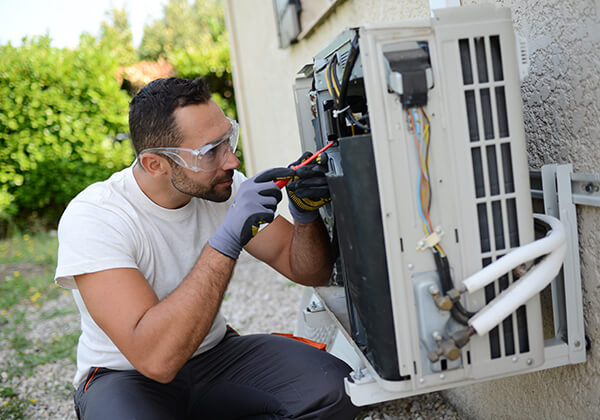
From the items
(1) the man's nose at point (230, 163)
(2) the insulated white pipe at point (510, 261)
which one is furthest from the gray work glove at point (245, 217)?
(2) the insulated white pipe at point (510, 261)

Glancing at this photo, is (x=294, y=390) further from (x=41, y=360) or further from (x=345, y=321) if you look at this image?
(x=41, y=360)

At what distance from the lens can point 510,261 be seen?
106 cm

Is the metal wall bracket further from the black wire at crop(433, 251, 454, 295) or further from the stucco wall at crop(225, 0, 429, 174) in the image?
the stucco wall at crop(225, 0, 429, 174)

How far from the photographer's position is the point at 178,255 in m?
1.90

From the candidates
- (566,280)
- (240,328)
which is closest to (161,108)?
(566,280)

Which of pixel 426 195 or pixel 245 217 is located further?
pixel 245 217

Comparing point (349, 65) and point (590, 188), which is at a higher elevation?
point (349, 65)

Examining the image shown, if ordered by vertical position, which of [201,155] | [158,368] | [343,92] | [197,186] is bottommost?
[158,368]

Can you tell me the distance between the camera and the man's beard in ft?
5.74

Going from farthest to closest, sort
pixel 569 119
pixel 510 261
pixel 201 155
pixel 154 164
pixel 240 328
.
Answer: pixel 240 328, pixel 154 164, pixel 201 155, pixel 569 119, pixel 510 261

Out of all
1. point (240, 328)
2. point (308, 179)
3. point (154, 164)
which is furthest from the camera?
point (240, 328)

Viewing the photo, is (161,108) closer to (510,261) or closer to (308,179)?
(308,179)

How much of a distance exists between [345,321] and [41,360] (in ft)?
8.87

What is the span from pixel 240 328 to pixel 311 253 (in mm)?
1988
